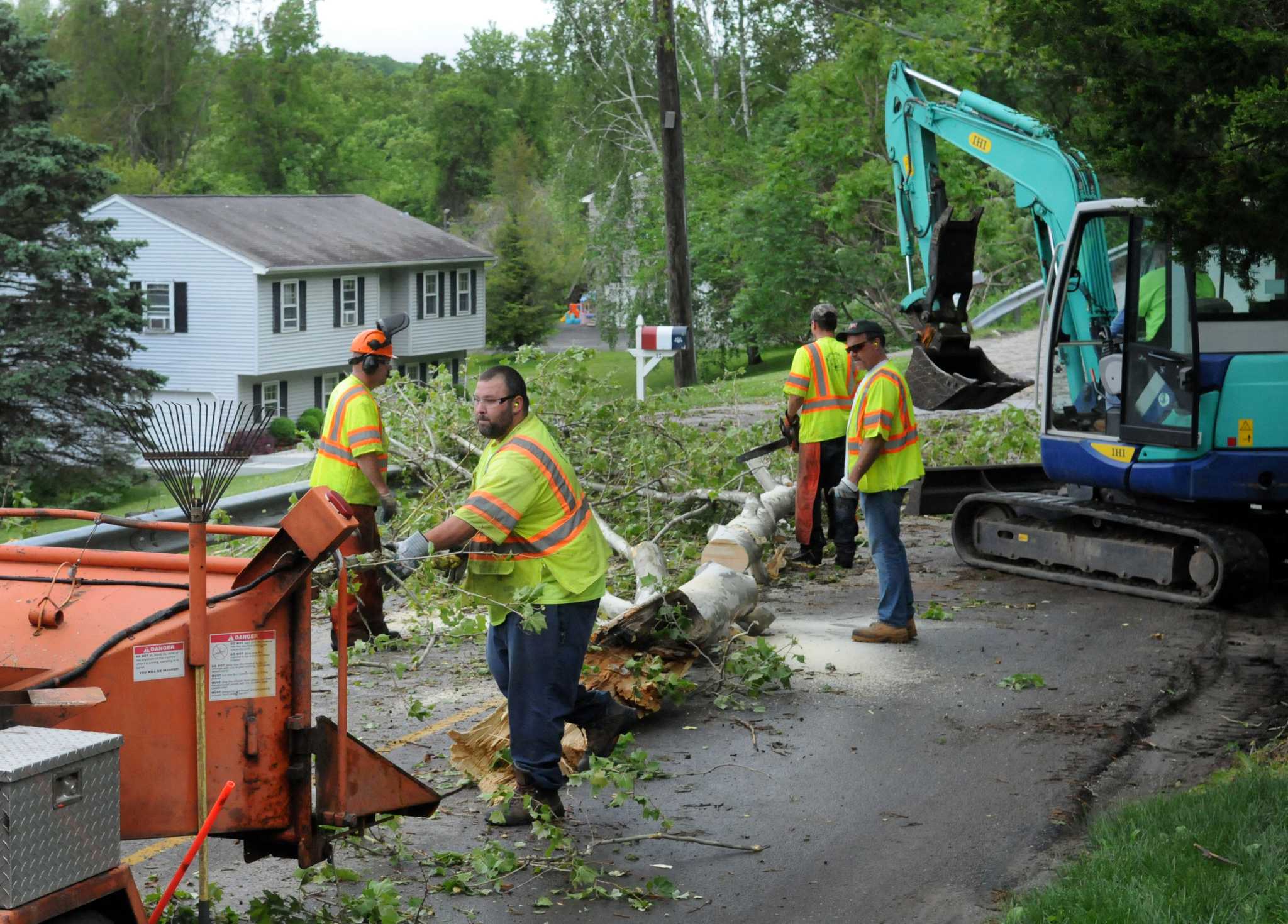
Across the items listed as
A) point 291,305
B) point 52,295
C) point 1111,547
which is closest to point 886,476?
point 1111,547

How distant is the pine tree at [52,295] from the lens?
27938 mm

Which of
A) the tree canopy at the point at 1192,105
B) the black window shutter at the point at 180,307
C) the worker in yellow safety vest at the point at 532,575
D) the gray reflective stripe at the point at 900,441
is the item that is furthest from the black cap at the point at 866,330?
the black window shutter at the point at 180,307

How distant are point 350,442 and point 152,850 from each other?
3.45 meters

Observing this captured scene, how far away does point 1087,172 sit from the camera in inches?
452

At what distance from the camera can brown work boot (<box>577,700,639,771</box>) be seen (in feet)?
22.2

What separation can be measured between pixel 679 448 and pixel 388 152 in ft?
251

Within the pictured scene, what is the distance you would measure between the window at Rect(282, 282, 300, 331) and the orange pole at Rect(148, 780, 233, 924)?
39.6 meters

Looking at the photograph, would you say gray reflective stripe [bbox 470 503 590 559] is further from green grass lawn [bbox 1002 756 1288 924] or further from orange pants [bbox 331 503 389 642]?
orange pants [bbox 331 503 389 642]

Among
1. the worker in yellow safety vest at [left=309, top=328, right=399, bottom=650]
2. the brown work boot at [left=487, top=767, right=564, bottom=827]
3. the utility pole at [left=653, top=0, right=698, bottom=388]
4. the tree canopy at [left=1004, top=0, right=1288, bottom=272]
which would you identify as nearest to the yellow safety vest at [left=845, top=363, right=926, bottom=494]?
the tree canopy at [left=1004, top=0, right=1288, bottom=272]

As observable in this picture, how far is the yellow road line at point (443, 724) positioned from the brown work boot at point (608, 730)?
3.67 feet

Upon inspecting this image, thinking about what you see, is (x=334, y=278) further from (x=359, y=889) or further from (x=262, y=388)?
(x=359, y=889)

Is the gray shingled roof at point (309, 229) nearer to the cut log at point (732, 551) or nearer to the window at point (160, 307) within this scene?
the window at point (160, 307)

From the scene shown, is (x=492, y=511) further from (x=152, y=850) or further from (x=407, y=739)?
(x=407, y=739)

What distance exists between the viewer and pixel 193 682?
4504 mm
